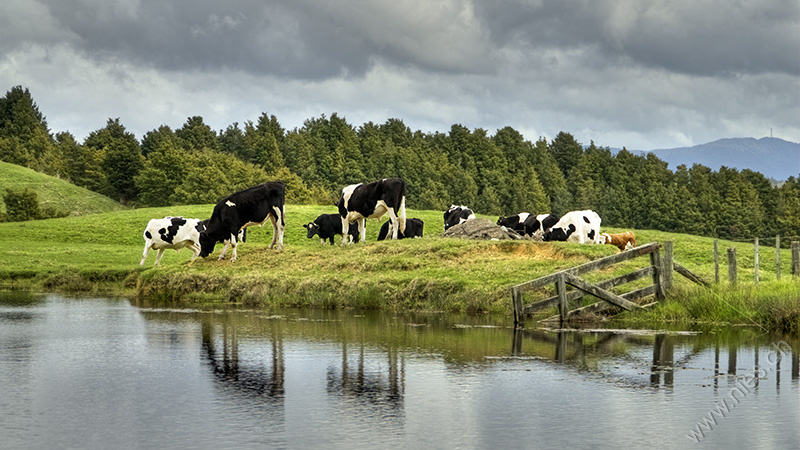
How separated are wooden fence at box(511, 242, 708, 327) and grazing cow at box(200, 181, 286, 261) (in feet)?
46.8

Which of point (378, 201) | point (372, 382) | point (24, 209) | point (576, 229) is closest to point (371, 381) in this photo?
point (372, 382)

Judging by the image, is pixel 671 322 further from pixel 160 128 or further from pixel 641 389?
pixel 160 128

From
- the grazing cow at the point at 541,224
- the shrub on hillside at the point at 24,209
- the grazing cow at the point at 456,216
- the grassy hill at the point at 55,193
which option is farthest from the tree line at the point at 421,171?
the grazing cow at the point at 541,224

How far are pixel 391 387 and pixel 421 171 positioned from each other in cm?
10718

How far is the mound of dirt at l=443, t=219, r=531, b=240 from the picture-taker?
33.9 m

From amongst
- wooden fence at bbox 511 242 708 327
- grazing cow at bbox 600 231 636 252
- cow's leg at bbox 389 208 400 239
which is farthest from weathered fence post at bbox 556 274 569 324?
grazing cow at bbox 600 231 636 252

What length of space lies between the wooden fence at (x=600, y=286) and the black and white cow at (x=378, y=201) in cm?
1241

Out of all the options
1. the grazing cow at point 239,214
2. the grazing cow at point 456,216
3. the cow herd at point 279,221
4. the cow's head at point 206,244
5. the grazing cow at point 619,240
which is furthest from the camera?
the grazing cow at point 456,216

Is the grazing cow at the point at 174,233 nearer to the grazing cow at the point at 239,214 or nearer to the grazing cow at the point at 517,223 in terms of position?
the grazing cow at the point at 239,214

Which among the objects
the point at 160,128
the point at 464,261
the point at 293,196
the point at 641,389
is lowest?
the point at 641,389

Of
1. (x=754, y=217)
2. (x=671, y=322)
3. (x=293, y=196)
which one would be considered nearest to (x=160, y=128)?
(x=293, y=196)

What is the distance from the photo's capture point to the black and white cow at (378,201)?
1355 inches

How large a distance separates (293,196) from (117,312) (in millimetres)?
74846

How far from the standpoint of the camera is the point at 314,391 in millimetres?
14352
